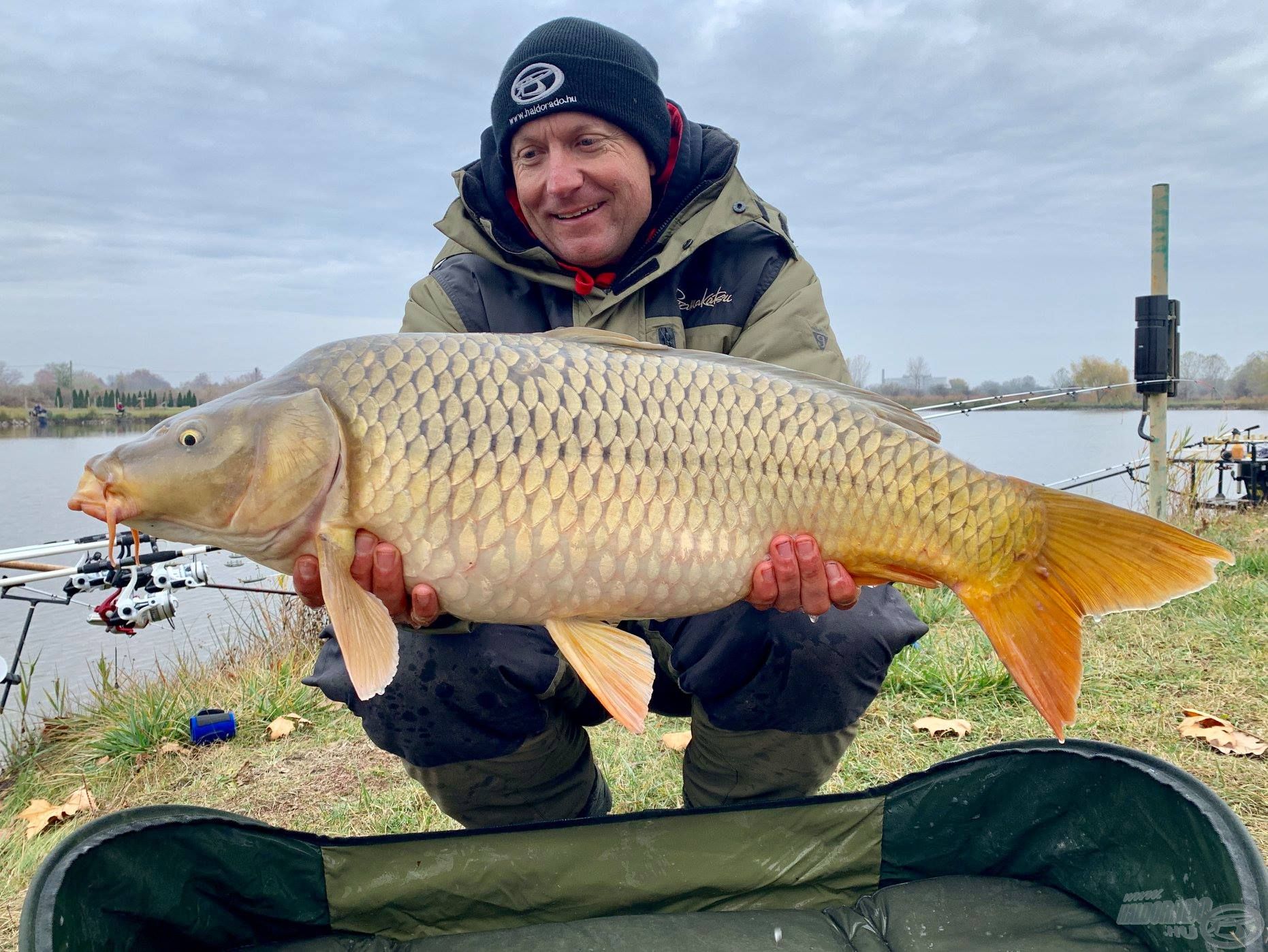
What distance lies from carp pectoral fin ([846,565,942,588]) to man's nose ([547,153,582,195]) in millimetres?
837

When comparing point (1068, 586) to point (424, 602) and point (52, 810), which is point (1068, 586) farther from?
point (52, 810)

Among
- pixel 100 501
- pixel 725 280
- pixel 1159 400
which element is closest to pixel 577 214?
pixel 725 280

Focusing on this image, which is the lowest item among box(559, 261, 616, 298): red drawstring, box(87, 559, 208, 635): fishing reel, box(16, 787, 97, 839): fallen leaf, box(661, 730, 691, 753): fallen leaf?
box(16, 787, 97, 839): fallen leaf

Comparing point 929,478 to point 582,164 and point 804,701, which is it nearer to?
point 804,701

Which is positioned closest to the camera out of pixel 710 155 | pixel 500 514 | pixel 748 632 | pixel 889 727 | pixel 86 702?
pixel 500 514

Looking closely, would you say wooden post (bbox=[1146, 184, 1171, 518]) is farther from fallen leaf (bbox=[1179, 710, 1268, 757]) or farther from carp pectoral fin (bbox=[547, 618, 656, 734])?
carp pectoral fin (bbox=[547, 618, 656, 734])

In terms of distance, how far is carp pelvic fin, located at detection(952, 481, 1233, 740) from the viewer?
123 cm

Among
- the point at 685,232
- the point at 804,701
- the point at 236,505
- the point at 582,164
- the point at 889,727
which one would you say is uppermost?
the point at 582,164

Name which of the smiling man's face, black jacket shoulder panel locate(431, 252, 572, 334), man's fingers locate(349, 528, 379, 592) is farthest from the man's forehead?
man's fingers locate(349, 528, 379, 592)

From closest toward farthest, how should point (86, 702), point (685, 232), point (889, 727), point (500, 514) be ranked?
point (500, 514)
point (685, 232)
point (889, 727)
point (86, 702)

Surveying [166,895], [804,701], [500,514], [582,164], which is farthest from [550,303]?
[166,895]

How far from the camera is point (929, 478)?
125 centimetres

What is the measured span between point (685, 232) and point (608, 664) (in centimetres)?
83

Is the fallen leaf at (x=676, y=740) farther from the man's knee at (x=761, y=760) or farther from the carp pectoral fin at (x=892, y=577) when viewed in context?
the carp pectoral fin at (x=892, y=577)
